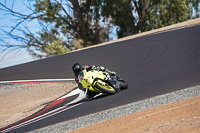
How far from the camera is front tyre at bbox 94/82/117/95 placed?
24.6ft

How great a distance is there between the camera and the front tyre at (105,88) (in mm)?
→ 7504

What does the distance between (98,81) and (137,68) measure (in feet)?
11.2

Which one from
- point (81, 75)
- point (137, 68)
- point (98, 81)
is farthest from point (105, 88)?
point (137, 68)

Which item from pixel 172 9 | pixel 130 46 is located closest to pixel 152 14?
pixel 172 9

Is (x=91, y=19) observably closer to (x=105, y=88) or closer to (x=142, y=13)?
(x=142, y=13)

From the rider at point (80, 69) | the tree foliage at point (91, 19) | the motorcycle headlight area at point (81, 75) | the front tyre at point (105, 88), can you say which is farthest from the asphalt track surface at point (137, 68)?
the tree foliage at point (91, 19)

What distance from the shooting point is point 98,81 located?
7.59 metres

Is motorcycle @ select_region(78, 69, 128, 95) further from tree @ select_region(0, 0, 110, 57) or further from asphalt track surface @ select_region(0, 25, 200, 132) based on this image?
tree @ select_region(0, 0, 110, 57)

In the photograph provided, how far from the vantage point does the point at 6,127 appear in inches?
288

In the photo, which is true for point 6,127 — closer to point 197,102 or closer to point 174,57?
point 197,102

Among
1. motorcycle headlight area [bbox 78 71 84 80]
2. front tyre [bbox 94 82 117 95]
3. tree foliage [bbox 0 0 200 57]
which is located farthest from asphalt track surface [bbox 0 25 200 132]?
tree foliage [bbox 0 0 200 57]

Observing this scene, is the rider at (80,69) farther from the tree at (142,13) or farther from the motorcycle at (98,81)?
the tree at (142,13)

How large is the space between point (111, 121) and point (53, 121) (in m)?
1.71

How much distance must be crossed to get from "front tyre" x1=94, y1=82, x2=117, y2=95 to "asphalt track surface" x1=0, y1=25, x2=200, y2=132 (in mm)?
154
